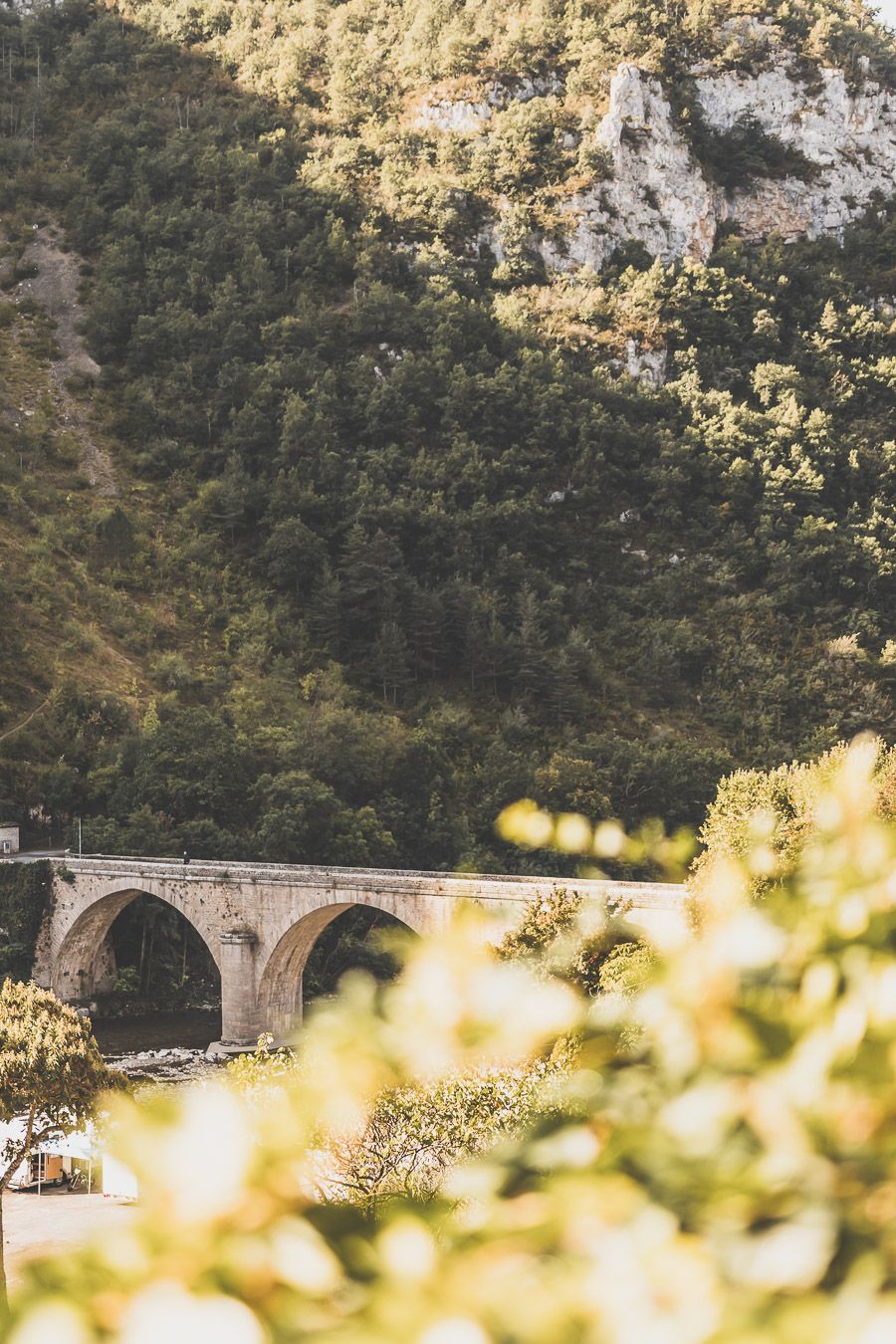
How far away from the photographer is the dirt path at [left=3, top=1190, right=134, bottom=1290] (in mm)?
20828

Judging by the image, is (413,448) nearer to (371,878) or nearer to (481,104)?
(481,104)

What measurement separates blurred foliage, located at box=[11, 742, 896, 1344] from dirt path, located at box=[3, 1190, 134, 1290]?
20472 millimetres

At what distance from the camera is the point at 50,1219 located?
2298 centimetres

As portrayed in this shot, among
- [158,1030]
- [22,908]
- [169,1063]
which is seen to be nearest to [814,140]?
[22,908]

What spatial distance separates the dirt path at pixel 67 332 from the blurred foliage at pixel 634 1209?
7207cm

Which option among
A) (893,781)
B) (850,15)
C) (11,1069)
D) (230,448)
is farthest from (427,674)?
(850,15)

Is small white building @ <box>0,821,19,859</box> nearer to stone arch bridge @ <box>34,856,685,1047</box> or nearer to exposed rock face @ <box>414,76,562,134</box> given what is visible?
stone arch bridge @ <box>34,856,685,1047</box>

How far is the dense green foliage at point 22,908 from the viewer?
42.7 meters

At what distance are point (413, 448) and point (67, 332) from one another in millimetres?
25900

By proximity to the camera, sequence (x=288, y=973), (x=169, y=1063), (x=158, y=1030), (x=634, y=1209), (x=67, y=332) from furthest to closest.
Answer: (x=67, y=332), (x=158, y=1030), (x=288, y=973), (x=169, y=1063), (x=634, y=1209)

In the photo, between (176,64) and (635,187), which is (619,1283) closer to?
(635,187)

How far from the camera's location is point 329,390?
74750 millimetres

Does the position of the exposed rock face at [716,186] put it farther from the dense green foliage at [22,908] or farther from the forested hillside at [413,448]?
the dense green foliage at [22,908]

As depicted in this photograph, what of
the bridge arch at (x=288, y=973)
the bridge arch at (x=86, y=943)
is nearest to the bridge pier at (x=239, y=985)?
the bridge arch at (x=288, y=973)
